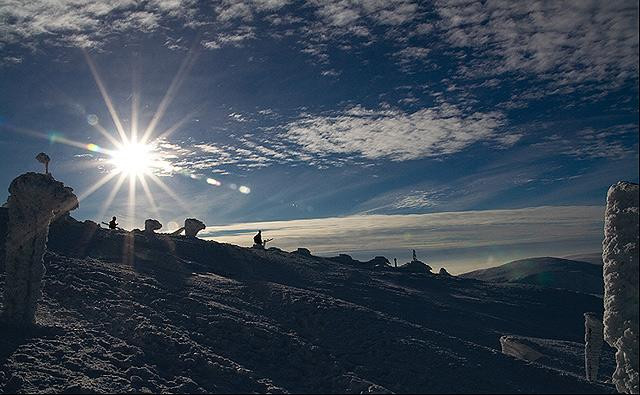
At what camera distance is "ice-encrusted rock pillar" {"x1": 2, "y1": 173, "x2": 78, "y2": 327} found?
20047mm

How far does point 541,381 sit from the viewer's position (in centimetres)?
1967

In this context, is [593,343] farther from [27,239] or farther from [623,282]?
[27,239]

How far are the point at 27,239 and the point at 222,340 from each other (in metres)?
9.09

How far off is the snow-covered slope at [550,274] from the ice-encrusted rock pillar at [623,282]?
74907mm

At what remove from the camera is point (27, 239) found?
20.9 meters

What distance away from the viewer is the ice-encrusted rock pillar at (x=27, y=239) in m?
20.0

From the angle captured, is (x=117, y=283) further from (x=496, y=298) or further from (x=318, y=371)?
(x=496, y=298)

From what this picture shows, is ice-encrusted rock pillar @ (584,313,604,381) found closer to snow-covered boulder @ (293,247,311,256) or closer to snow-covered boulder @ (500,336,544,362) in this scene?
snow-covered boulder @ (500,336,544,362)

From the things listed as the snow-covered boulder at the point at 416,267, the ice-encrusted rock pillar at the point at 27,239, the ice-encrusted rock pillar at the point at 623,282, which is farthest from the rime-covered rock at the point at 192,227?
the ice-encrusted rock pillar at the point at 623,282

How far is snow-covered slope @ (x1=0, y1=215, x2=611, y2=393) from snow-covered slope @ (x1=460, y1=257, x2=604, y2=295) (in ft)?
210

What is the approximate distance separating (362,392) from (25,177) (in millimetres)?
16087

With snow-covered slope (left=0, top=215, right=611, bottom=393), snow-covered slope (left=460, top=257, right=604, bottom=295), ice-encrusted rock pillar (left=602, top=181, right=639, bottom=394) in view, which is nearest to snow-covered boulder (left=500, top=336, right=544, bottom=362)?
snow-covered slope (left=0, top=215, right=611, bottom=393)

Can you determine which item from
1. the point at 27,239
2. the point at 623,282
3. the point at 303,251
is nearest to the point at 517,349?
the point at 623,282

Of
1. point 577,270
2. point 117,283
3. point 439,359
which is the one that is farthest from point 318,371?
point 577,270
